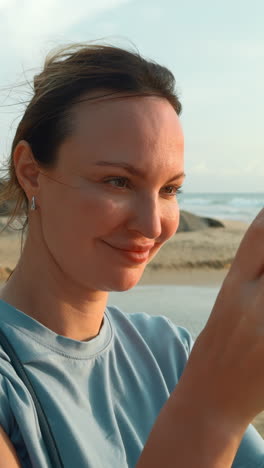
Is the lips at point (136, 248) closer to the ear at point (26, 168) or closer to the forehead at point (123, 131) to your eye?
the forehead at point (123, 131)

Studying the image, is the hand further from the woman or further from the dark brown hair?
the dark brown hair

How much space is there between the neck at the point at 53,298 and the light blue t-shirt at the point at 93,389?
5cm

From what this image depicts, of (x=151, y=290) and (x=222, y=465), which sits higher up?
(x=222, y=465)

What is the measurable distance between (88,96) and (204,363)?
84 centimetres

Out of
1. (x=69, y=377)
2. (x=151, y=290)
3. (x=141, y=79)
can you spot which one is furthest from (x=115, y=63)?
(x=151, y=290)

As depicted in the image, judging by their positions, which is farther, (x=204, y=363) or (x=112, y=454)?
(x=112, y=454)

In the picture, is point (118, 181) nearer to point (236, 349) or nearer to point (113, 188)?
point (113, 188)

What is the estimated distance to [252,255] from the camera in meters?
1.13

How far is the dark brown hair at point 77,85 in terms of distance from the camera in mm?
1778

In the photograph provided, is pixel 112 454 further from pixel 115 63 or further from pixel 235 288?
pixel 115 63

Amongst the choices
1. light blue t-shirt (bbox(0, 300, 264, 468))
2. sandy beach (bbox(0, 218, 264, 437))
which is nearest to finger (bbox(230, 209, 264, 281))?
light blue t-shirt (bbox(0, 300, 264, 468))

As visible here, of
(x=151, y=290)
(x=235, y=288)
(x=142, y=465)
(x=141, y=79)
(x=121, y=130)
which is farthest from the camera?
(x=151, y=290)

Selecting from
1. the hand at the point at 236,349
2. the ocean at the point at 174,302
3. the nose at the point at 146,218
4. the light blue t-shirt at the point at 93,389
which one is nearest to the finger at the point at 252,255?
the hand at the point at 236,349

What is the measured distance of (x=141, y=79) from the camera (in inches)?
71.1
